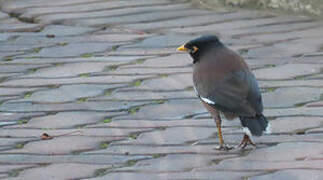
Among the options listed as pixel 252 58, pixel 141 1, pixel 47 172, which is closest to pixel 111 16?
pixel 141 1

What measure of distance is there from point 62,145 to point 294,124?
1579 mm

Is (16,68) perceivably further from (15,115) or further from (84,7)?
(84,7)

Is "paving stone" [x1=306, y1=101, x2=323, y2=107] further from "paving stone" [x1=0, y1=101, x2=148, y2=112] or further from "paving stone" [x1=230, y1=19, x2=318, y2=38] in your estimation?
"paving stone" [x1=230, y1=19, x2=318, y2=38]

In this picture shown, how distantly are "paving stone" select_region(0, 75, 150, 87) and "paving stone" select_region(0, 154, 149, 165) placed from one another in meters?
1.77

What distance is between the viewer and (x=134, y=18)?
33.6 ft

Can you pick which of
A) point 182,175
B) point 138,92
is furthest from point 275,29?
point 182,175

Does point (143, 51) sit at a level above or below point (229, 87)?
below

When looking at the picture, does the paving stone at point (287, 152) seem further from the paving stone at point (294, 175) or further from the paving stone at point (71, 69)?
the paving stone at point (71, 69)

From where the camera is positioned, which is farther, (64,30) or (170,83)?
(64,30)

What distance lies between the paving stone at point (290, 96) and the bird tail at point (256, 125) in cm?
109

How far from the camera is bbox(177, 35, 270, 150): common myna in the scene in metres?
6.41

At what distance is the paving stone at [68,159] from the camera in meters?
6.39

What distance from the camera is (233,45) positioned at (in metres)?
9.09

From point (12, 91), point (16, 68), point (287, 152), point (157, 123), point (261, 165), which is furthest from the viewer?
point (16, 68)
